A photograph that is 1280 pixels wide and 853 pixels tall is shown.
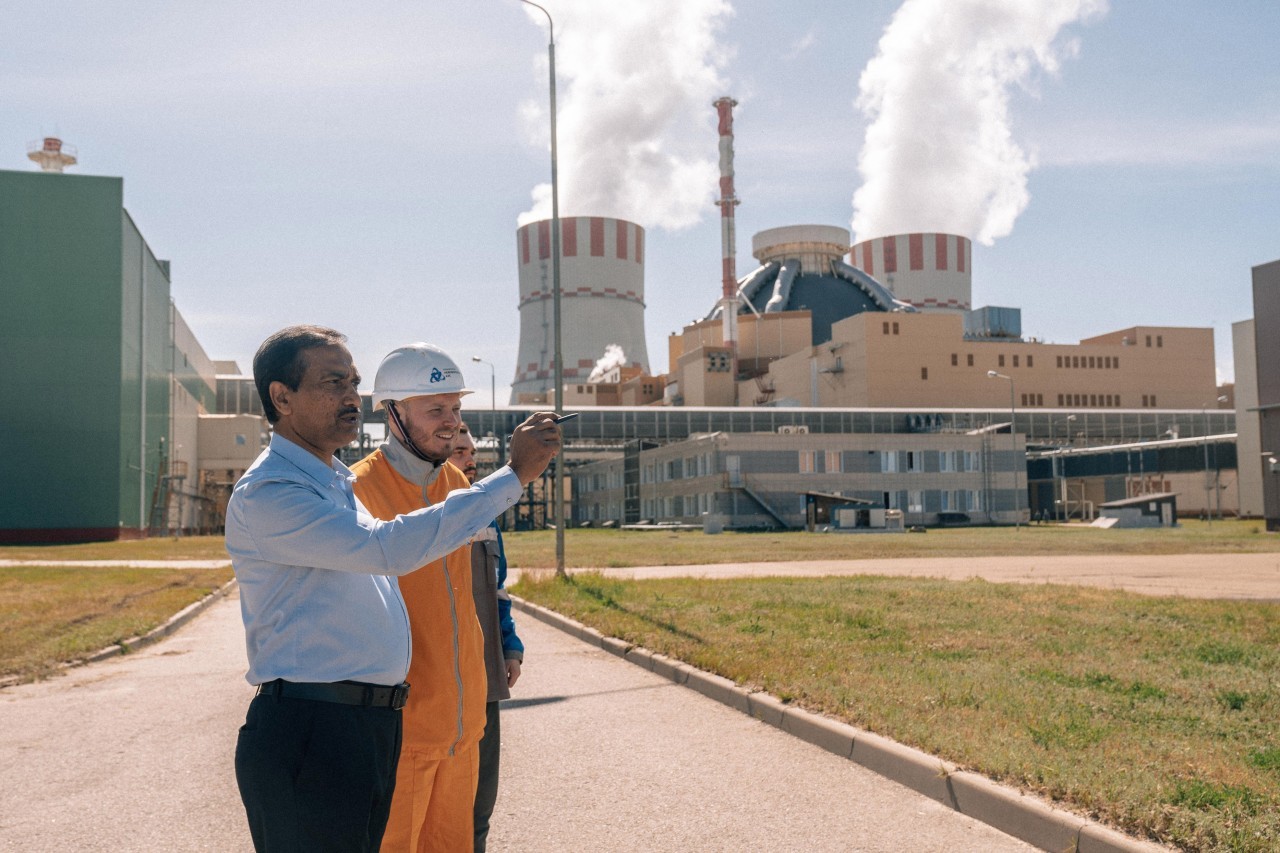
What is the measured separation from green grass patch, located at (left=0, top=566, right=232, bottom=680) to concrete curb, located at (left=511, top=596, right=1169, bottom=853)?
255 inches

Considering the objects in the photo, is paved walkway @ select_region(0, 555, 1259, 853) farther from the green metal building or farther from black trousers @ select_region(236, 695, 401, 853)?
the green metal building

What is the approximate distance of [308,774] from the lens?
255cm

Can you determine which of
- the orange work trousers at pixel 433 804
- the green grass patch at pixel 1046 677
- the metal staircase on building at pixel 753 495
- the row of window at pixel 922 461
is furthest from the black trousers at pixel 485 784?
the row of window at pixel 922 461

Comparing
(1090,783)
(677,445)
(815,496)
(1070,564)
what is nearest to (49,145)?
(677,445)

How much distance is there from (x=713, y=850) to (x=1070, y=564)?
20.6 m

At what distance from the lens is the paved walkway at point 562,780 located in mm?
5168

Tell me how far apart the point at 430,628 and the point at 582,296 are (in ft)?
271

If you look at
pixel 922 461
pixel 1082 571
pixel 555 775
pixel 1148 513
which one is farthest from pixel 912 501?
pixel 555 775

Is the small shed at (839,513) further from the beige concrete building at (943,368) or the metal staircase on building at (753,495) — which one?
the beige concrete building at (943,368)

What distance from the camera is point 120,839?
17.0 feet

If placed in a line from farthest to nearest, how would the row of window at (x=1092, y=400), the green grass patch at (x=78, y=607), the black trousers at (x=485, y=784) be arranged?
the row of window at (x=1092, y=400) → the green grass patch at (x=78, y=607) → the black trousers at (x=485, y=784)

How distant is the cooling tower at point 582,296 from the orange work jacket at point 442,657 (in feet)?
262

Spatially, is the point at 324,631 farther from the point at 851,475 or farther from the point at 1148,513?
the point at 851,475

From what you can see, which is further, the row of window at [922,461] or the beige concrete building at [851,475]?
the row of window at [922,461]
